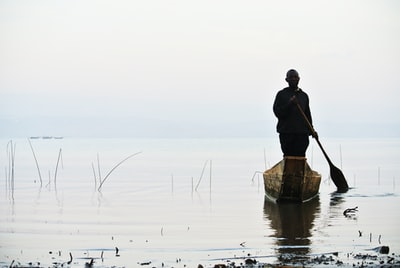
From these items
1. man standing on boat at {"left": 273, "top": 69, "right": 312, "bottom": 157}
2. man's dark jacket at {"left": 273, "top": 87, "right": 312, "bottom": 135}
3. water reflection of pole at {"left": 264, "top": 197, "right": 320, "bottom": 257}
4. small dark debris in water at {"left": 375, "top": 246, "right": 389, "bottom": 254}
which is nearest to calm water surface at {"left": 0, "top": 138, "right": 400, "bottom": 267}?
water reflection of pole at {"left": 264, "top": 197, "right": 320, "bottom": 257}

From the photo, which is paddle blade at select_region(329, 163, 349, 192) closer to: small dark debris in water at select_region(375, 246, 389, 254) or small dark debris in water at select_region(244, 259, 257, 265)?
small dark debris in water at select_region(375, 246, 389, 254)

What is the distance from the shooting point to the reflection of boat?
50.6 feet

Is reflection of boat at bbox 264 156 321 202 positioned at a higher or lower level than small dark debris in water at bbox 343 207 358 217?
higher

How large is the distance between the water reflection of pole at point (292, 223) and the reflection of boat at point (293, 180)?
175mm

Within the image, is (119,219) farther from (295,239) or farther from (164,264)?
(164,264)

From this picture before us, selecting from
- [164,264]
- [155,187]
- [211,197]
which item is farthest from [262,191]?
[164,264]

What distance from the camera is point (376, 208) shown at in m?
15.7

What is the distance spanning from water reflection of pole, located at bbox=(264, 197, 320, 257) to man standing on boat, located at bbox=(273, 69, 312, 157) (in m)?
1.05

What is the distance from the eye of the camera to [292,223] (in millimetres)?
12953

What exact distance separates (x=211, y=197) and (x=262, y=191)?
74.4 inches

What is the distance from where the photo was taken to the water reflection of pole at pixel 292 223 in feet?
34.3

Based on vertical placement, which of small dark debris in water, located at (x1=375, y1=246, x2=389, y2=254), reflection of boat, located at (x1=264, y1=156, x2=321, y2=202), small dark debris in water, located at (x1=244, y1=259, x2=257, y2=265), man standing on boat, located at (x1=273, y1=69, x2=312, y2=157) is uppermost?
man standing on boat, located at (x1=273, y1=69, x2=312, y2=157)

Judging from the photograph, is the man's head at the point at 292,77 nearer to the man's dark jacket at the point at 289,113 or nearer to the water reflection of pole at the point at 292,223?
the man's dark jacket at the point at 289,113

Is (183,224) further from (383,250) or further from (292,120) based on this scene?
(383,250)
